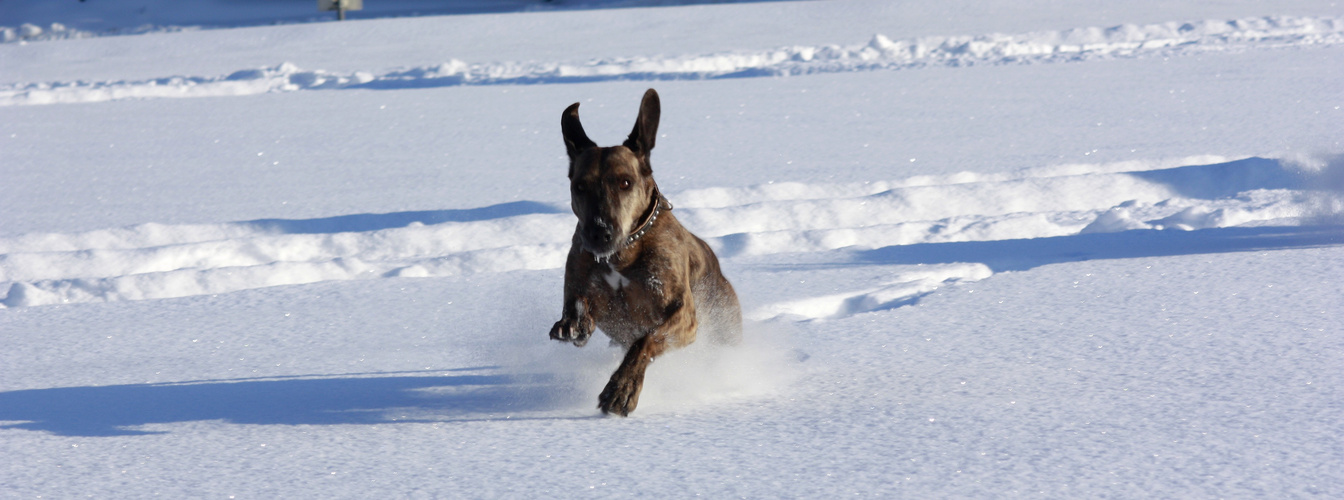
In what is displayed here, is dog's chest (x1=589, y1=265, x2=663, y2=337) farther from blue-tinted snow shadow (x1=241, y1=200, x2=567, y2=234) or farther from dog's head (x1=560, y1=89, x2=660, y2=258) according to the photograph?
blue-tinted snow shadow (x1=241, y1=200, x2=567, y2=234)

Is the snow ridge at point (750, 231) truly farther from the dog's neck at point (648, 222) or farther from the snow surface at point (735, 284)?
the dog's neck at point (648, 222)

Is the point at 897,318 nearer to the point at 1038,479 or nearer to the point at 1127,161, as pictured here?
the point at 1038,479

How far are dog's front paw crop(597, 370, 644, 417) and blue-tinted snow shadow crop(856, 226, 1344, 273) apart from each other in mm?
2347

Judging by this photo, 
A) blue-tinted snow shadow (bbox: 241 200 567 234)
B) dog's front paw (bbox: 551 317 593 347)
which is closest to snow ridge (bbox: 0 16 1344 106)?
blue-tinted snow shadow (bbox: 241 200 567 234)

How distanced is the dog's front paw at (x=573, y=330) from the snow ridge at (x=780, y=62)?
9.02 metres

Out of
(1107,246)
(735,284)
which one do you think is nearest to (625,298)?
(735,284)

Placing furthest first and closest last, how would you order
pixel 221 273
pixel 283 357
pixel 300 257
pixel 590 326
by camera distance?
pixel 300 257 < pixel 221 273 < pixel 283 357 < pixel 590 326

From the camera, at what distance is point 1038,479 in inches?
102

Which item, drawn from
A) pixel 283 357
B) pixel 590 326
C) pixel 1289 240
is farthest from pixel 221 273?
pixel 1289 240

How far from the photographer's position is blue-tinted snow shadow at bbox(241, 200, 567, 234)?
6141 millimetres

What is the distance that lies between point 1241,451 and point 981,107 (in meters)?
7.09

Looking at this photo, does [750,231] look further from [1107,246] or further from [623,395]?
[623,395]

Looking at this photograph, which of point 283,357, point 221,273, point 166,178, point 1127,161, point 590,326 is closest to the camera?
point 590,326

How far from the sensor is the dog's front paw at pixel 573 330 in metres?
3.10
